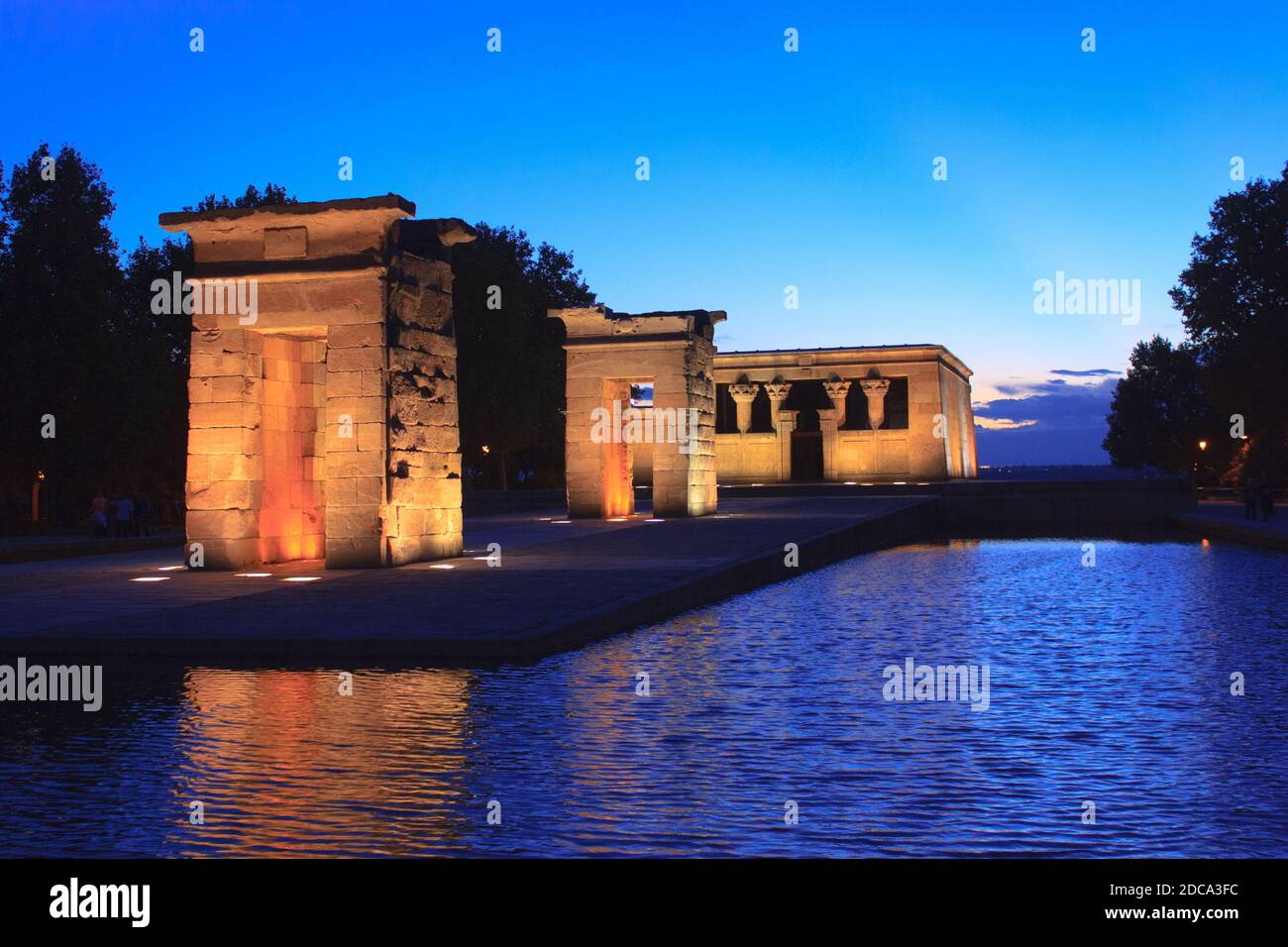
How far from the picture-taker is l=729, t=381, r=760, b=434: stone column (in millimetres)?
60094

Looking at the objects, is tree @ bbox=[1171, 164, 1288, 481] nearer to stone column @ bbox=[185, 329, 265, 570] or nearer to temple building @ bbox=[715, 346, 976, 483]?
temple building @ bbox=[715, 346, 976, 483]

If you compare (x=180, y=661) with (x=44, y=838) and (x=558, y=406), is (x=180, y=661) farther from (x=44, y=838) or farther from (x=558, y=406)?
(x=558, y=406)

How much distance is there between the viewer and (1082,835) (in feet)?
18.1

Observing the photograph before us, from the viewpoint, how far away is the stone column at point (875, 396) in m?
57.6

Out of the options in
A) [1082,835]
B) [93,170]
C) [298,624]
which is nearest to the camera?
[1082,835]

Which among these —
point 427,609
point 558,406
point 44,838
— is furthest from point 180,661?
point 558,406

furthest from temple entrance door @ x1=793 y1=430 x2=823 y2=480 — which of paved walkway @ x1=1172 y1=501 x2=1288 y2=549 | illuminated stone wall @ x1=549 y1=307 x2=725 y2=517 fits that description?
illuminated stone wall @ x1=549 y1=307 x2=725 y2=517

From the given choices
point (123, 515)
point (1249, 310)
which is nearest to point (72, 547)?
point (123, 515)

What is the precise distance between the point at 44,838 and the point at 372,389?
1367 cm

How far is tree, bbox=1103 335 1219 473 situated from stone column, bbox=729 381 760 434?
41.1 metres

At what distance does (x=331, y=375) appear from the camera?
19.2 metres

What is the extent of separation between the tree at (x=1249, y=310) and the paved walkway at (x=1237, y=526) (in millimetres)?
8592

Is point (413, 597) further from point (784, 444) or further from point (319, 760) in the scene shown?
point (784, 444)
